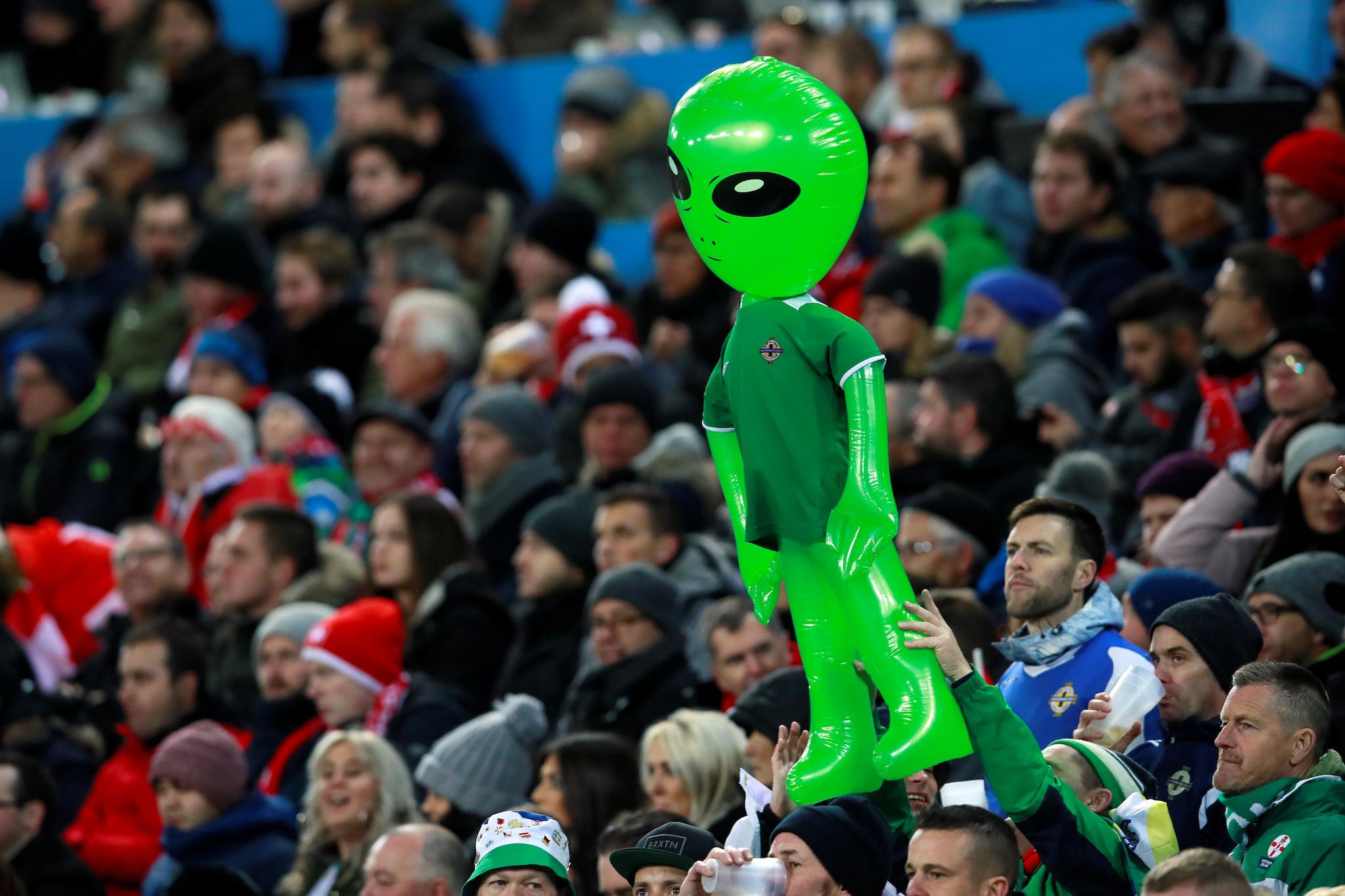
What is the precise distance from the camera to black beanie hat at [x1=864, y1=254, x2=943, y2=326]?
321 inches

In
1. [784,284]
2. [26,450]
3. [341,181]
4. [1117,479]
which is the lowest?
[26,450]

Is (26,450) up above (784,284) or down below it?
below

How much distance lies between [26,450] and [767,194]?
684 centimetres

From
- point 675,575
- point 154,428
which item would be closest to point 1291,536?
point 675,575

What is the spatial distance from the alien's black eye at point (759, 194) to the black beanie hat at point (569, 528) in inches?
123

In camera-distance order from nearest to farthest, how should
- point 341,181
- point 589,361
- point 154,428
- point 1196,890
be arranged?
point 1196,890 < point 589,361 < point 154,428 < point 341,181

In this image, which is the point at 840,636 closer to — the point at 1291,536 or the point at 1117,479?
the point at 1291,536

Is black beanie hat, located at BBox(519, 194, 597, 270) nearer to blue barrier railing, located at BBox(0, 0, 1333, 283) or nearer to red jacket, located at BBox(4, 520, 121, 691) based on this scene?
blue barrier railing, located at BBox(0, 0, 1333, 283)

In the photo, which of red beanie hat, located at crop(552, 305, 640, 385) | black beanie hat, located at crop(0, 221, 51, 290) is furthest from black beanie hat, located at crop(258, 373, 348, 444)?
black beanie hat, located at crop(0, 221, 51, 290)

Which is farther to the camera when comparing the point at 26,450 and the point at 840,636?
the point at 26,450

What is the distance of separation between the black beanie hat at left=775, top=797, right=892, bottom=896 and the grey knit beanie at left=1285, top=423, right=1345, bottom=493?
2.16m

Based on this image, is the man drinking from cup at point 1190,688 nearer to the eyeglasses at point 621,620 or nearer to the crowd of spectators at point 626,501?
the crowd of spectators at point 626,501

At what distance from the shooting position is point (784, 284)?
14.9 feet

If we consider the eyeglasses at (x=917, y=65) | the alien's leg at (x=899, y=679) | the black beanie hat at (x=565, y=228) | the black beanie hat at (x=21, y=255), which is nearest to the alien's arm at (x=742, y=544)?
the alien's leg at (x=899, y=679)
